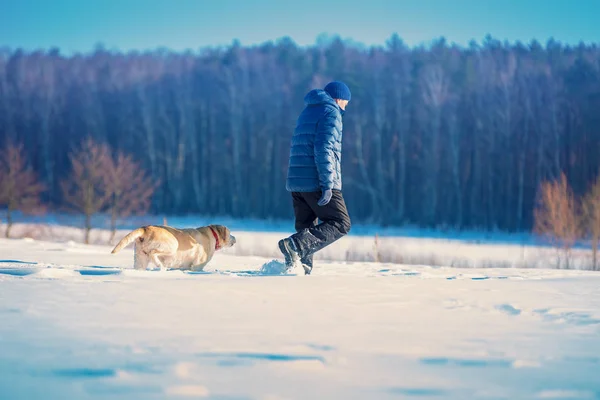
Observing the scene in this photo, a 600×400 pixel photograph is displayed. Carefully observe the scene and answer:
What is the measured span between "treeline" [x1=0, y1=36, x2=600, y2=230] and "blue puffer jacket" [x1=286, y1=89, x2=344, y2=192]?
30769 millimetres

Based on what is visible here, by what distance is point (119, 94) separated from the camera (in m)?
47.4

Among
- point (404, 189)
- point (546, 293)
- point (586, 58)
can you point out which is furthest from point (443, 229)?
point (546, 293)

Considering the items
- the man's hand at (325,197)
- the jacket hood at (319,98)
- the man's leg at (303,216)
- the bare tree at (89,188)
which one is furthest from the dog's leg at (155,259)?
the bare tree at (89,188)

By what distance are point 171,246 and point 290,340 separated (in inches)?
128

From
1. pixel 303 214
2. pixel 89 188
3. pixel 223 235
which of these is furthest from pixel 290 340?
pixel 89 188

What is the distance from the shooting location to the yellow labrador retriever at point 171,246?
18.3 ft

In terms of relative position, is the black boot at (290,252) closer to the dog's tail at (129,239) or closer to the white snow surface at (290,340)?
the white snow surface at (290,340)

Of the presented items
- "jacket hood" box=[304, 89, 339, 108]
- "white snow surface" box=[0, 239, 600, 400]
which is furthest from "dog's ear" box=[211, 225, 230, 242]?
"white snow surface" box=[0, 239, 600, 400]

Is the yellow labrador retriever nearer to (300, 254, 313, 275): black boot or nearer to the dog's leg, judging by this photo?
the dog's leg

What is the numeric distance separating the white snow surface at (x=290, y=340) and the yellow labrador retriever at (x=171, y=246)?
1286 millimetres

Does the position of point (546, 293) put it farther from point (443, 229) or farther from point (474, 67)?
point (474, 67)

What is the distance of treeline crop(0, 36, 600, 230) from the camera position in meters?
38.9

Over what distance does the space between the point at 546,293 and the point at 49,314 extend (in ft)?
9.48

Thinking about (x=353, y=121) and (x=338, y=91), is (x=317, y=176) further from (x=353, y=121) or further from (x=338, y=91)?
(x=353, y=121)
